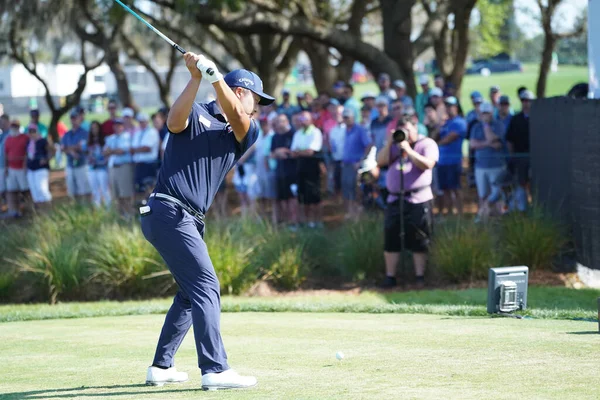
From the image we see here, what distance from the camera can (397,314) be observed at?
10.4m

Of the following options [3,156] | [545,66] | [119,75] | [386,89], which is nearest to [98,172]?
[3,156]

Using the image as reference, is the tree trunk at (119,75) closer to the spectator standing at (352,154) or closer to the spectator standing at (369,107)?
Answer: the spectator standing at (369,107)

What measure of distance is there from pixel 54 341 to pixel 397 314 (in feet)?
11.4

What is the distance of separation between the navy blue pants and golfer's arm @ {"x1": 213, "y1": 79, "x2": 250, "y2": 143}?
23.8 inches

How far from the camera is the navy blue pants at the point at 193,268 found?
6.29 metres

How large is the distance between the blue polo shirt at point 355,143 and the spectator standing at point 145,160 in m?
3.85

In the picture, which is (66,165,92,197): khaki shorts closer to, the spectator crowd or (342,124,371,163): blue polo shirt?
the spectator crowd

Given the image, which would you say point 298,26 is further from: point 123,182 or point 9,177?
point 9,177

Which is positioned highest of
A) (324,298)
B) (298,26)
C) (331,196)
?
(298,26)

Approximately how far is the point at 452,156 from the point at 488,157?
2.00 feet

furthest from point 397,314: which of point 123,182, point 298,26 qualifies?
point 298,26

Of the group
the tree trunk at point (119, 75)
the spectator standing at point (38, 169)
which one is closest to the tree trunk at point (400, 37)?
the spectator standing at point (38, 169)

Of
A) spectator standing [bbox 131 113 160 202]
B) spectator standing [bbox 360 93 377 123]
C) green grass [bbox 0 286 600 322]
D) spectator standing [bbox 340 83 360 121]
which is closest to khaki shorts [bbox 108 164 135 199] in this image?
spectator standing [bbox 131 113 160 202]

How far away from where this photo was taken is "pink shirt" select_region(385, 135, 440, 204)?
43.0 feet
